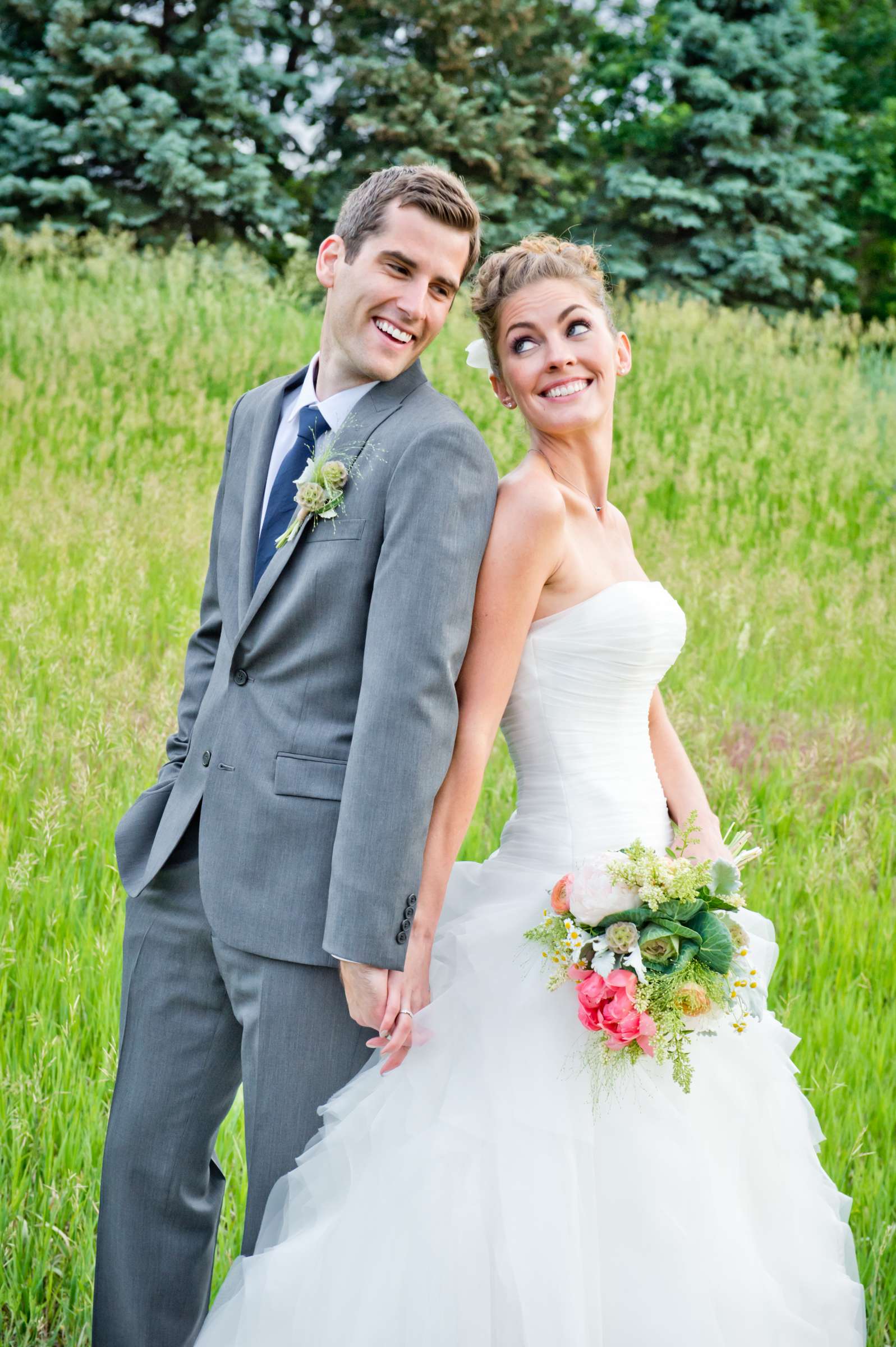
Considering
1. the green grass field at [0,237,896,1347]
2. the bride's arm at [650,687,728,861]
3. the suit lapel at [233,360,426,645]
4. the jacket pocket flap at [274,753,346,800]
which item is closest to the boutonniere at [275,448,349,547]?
the suit lapel at [233,360,426,645]

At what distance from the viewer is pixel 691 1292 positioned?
79.2 inches

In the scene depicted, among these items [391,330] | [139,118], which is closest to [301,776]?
[391,330]

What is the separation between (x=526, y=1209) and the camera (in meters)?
2.00

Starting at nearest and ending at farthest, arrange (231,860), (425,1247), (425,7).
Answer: (425,1247)
(231,860)
(425,7)

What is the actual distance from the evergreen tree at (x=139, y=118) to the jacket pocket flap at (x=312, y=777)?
1251cm

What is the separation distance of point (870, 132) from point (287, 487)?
58.7 feet

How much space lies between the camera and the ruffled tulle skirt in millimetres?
1966

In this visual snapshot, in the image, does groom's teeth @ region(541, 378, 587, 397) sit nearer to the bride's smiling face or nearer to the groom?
the bride's smiling face

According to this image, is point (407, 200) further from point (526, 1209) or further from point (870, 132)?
point (870, 132)

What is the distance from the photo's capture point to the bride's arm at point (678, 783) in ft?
9.00

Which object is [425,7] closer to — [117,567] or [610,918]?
[117,567]

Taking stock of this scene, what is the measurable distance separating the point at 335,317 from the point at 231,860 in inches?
44.9

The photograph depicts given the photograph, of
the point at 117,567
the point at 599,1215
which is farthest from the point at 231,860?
the point at 117,567

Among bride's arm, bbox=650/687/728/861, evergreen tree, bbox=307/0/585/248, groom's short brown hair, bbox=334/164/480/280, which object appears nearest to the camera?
groom's short brown hair, bbox=334/164/480/280
